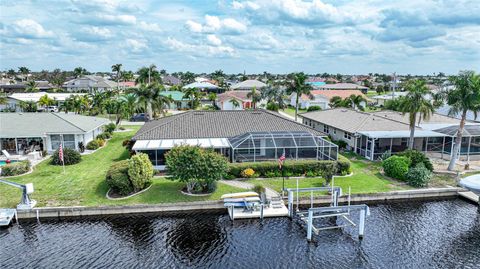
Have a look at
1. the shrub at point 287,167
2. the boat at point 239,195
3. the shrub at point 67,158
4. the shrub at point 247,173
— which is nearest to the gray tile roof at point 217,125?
the shrub at point 287,167

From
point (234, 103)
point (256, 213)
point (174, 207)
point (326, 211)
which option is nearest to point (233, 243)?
point (256, 213)

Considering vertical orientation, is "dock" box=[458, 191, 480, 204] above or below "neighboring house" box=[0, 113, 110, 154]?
below

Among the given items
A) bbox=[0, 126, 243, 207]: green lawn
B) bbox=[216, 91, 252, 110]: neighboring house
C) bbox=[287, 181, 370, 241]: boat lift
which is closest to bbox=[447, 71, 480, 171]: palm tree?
bbox=[287, 181, 370, 241]: boat lift

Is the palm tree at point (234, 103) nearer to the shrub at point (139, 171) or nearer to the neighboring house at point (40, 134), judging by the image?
Answer: the neighboring house at point (40, 134)

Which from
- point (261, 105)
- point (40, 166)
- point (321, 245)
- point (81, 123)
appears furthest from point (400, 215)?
point (261, 105)

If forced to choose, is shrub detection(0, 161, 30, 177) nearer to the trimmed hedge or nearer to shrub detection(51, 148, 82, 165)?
shrub detection(51, 148, 82, 165)
